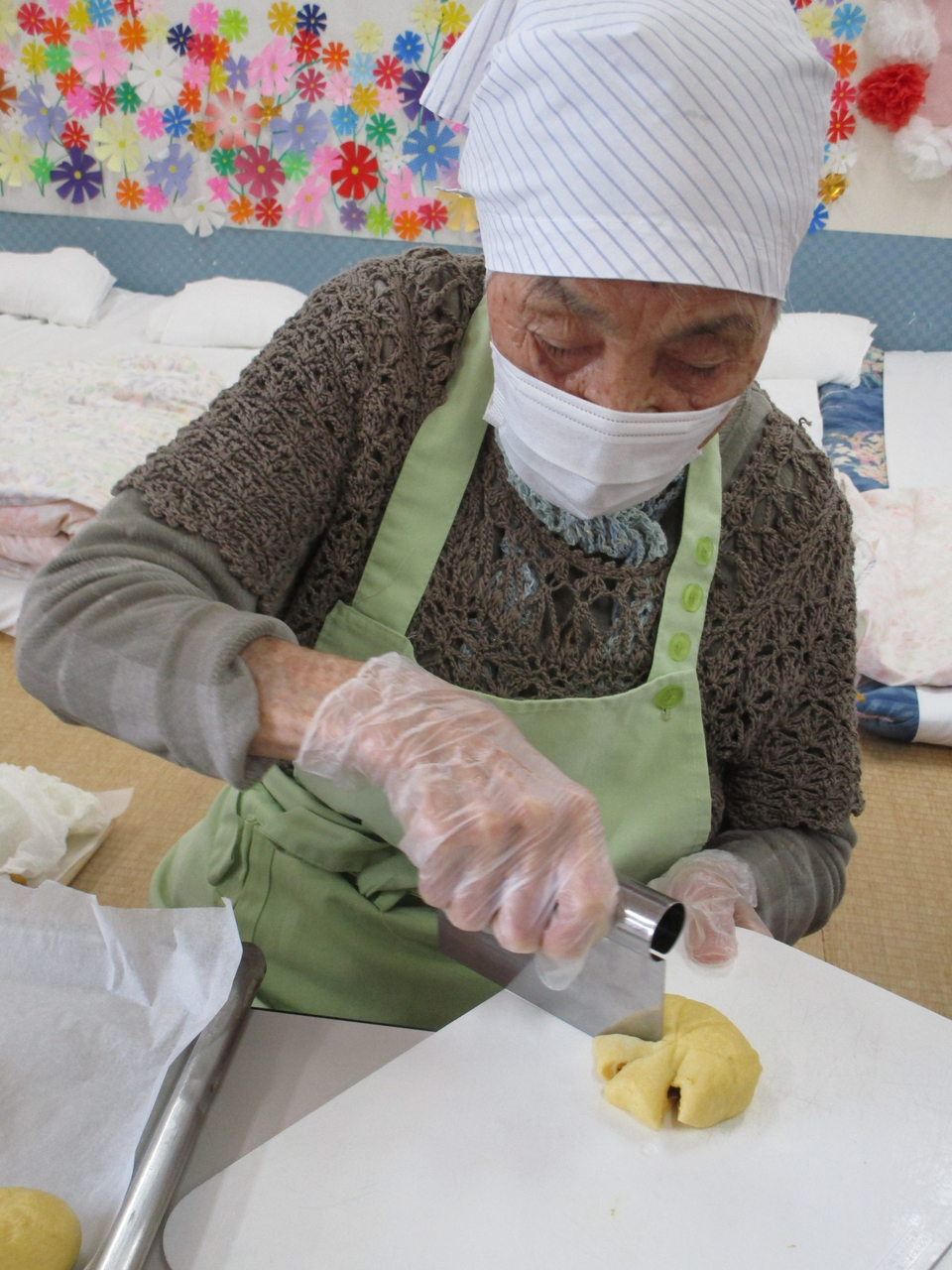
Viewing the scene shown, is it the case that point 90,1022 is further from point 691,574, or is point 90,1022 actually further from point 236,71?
point 236,71

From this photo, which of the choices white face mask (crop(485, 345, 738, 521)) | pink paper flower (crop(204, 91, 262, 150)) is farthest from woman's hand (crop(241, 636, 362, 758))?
pink paper flower (crop(204, 91, 262, 150))

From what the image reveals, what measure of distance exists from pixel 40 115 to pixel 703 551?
136 inches

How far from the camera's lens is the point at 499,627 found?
855 millimetres

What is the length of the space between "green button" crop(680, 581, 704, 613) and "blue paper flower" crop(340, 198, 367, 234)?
278 centimetres

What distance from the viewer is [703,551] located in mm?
870

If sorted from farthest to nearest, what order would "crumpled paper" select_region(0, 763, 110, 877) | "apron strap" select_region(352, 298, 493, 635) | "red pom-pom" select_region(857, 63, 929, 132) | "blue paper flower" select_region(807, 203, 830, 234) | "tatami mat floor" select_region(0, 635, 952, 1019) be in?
"blue paper flower" select_region(807, 203, 830, 234)
"red pom-pom" select_region(857, 63, 929, 132)
"tatami mat floor" select_region(0, 635, 952, 1019)
"crumpled paper" select_region(0, 763, 110, 877)
"apron strap" select_region(352, 298, 493, 635)

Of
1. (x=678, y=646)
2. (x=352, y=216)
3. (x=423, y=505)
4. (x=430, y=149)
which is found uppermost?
(x=430, y=149)

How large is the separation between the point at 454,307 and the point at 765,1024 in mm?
659

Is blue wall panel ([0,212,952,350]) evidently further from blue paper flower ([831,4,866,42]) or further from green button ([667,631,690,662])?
green button ([667,631,690,662])

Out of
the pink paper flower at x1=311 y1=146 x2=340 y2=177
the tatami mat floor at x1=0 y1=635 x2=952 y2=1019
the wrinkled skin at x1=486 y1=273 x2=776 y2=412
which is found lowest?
the tatami mat floor at x1=0 y1=635 x2=952 y2=1019

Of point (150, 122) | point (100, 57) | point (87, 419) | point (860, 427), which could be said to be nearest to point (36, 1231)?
point (87, 419)

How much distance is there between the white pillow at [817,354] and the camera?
2.96 m

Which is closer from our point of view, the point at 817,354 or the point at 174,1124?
the point at 174,1124

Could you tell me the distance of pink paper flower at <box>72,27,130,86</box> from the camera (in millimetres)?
3127
